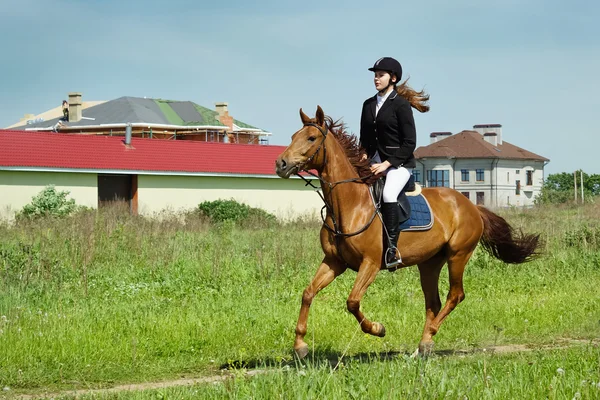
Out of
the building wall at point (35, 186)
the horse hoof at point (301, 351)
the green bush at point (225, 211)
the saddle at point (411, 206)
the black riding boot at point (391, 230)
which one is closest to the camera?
the horse hoof at point (301, 351)

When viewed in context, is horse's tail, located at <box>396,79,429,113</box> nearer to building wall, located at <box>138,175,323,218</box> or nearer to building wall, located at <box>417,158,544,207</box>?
building wall, located at <box>138,175,323,218</box>

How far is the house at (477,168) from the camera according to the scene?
95562 mm

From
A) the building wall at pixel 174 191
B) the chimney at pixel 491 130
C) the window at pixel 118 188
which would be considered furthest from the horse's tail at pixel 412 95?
the chimney at pixel 491 130

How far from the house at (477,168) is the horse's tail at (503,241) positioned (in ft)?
273

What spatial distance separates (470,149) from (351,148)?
89262 millimetres

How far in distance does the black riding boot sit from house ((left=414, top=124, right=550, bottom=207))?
8596cm

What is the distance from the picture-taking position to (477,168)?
96250mm

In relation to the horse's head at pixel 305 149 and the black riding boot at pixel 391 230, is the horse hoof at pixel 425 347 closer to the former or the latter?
the black riding boot at pixel 391 230

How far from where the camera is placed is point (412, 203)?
31.8 feet

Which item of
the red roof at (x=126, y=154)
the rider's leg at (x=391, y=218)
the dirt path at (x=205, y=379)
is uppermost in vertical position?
the red roof at (x=126, y=154)

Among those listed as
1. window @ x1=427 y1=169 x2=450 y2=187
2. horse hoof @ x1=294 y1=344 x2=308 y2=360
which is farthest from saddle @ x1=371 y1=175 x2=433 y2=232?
window @ x1=427 y1=169 x2=450 y2=187

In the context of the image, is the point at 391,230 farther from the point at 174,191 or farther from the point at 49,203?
the point at 174,191

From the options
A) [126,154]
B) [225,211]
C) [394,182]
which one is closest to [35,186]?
[126,154]

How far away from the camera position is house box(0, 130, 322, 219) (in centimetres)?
3984
